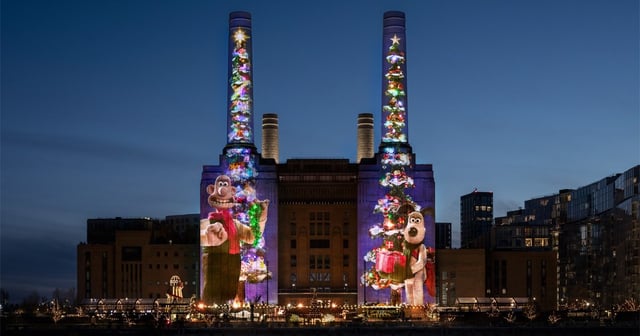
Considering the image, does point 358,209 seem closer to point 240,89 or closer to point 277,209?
point 277,209

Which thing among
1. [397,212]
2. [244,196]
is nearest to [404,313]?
[397,212]

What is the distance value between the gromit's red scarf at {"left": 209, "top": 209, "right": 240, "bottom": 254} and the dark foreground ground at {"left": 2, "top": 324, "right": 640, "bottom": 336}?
49848 millimetres

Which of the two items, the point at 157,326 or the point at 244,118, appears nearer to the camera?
the point at 157,326

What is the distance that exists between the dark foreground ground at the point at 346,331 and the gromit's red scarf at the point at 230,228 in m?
49.8

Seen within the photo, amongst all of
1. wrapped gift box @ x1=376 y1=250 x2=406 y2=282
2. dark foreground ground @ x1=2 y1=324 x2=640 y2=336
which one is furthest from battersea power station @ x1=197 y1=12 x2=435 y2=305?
dark foreground ground @ x1=2 y1=324 x2=640 y2=336

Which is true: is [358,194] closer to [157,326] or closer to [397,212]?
[397,212]

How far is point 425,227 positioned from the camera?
638 feet

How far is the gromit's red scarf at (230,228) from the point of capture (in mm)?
190250

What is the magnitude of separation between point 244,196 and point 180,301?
1779 cm

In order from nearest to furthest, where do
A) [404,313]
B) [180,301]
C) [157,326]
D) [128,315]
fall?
[157,326]
[128,315]
[404,313]
[180,301]

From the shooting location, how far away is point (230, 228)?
626 ft

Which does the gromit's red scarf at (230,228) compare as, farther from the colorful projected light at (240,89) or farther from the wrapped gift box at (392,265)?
the wrapped gift box at (392,265)

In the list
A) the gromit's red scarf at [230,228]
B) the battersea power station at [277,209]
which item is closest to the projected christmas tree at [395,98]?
the battersea power station at [277,209]

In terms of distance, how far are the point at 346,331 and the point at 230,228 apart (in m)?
56.8
